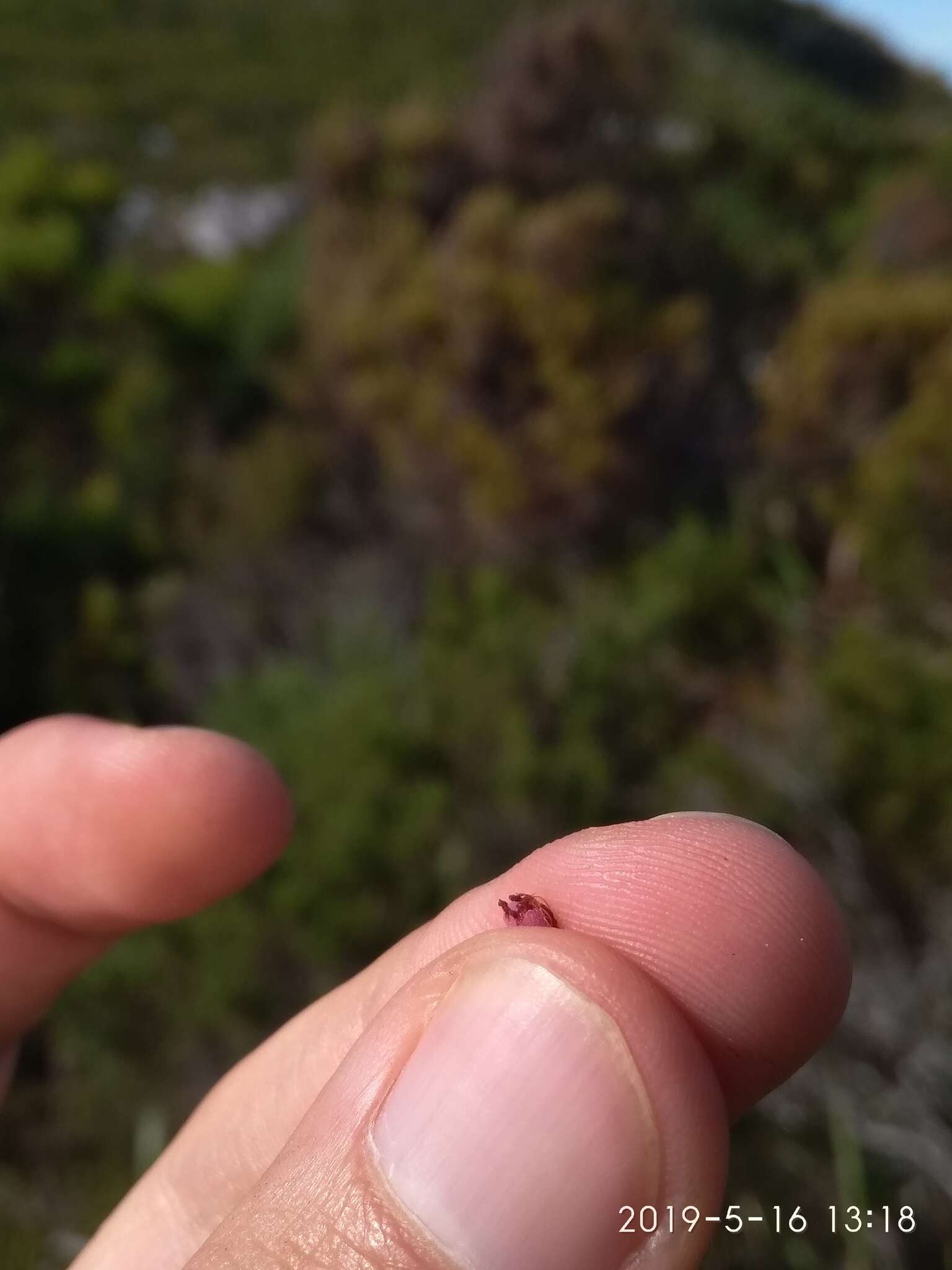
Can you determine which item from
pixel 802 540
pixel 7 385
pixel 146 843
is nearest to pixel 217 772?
pixel 146 843

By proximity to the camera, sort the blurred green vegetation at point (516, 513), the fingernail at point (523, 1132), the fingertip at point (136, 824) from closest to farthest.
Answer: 1. the fingernail at point (523, 1132)
2. the fingertip at point (136, 824)
3. the blurred green vegetation at point (516, 513)

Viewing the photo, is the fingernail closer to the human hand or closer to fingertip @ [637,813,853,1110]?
the human hand

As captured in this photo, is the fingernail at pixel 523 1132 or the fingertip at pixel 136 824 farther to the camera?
the fingertip at pixel 136 824
